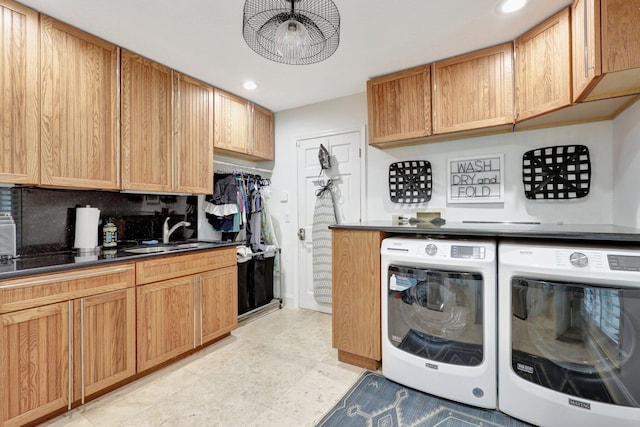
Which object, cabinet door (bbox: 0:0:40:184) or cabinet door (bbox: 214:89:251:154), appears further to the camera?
cabinet door (bbox: 214:89:251:154)

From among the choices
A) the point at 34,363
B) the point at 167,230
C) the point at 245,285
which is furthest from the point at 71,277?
the point at 245,285

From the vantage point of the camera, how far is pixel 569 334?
4.80 ft

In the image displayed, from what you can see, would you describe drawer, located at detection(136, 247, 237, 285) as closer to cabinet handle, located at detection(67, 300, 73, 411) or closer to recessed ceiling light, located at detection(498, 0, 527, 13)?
cabinet handle, located at detection(67, 300, 73, 411)

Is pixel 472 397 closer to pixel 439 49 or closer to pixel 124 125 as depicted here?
pixel 439 49

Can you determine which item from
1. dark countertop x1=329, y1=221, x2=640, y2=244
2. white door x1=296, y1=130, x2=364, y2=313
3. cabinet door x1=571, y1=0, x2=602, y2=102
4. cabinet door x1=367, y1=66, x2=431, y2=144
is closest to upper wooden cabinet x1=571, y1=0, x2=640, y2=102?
cabinet door x1=571, y1=0, x2=602, y2=102

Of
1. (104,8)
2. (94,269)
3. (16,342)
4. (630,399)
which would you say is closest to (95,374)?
(16,342)

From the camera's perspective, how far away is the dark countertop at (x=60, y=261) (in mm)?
1493

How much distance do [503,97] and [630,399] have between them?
1.87 m

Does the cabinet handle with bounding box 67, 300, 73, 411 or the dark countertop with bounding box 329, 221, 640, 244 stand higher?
the dark countertop with bounding box 329, 221, 640, 244

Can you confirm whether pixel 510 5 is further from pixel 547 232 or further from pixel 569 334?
pixel 569 334

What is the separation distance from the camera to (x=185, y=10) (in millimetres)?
1805

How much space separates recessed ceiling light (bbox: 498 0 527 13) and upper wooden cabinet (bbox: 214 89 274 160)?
2.36 m

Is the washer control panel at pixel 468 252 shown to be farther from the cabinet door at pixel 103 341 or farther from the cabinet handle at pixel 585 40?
the cabinet door at pixel 103 341

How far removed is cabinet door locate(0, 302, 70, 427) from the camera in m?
1.43
